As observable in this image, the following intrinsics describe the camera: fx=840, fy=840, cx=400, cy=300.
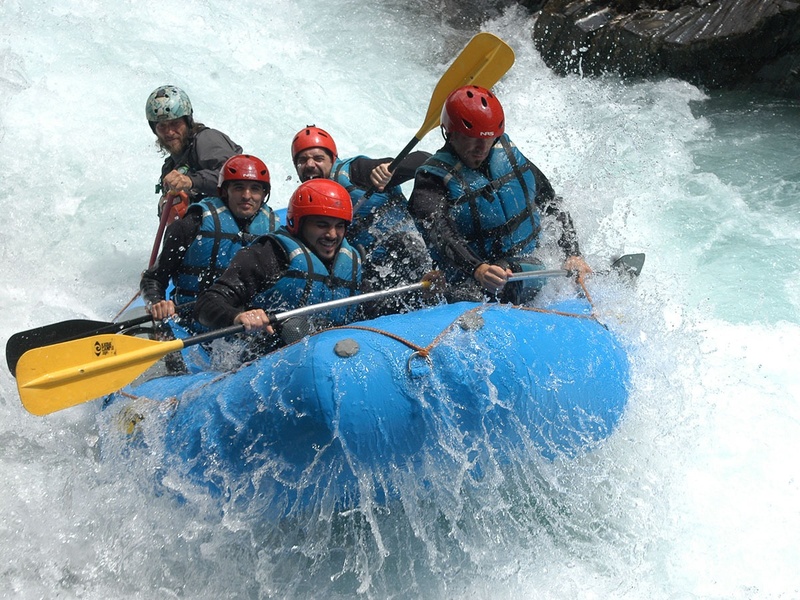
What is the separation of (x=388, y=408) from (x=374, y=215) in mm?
1688

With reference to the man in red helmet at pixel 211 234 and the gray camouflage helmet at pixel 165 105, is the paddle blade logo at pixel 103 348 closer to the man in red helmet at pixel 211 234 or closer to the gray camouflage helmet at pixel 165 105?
the man in red helmet at pixel 211 234

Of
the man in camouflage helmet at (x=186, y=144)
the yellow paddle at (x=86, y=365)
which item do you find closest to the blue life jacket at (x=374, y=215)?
the man in camouflage helmet at (x=186, y=144)

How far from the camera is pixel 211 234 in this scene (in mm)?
3713

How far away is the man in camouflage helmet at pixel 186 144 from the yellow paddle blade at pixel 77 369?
157cm

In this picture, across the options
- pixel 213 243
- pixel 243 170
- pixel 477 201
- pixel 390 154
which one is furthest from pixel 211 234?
pixel 390 154

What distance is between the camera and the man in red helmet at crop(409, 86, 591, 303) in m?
3.38

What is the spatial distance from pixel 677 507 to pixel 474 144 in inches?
67.9

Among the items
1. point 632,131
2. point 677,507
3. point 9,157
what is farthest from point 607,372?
point 9,157

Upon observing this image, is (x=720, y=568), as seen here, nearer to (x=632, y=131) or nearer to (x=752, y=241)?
(x=752, y=241)

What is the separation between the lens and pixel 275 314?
3.03 meters

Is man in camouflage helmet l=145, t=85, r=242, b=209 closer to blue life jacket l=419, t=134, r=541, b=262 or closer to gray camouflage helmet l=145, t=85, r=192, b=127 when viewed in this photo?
gray camouflage helmet l=145, t=85, r=192, b=127

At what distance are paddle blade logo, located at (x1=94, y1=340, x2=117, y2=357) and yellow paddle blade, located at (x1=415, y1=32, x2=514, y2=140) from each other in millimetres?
2036

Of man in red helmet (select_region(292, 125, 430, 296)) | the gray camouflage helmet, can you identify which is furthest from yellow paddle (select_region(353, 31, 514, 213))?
the gray camouflage helmet

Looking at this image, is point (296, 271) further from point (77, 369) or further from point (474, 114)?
point (474, 114)
